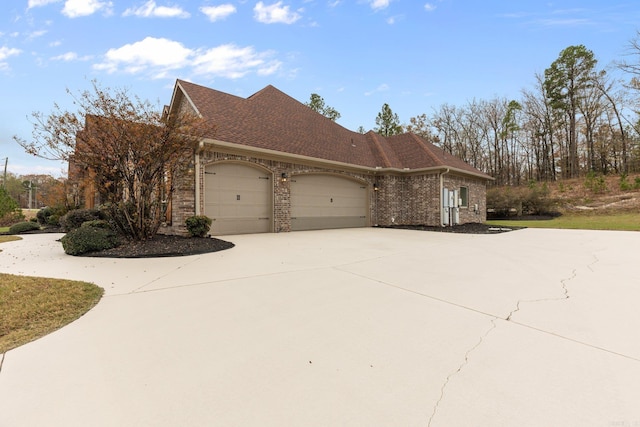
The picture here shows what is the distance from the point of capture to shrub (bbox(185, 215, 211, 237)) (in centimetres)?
848

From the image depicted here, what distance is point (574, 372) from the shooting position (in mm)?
1898

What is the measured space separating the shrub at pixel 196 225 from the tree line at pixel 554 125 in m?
24.9

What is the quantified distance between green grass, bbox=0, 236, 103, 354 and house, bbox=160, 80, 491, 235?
17.3 feet

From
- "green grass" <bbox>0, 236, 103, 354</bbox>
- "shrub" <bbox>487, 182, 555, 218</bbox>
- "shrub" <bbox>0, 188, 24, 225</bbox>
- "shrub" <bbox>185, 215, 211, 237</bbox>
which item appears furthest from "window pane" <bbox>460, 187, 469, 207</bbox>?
"shrub" <bbox>0, 188, 24, 225</bbox>

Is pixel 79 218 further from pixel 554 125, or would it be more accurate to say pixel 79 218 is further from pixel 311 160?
pixel 554 125

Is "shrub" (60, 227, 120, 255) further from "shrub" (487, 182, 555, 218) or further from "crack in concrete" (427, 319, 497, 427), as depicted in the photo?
"shrub" (487, 182, 555, 218)

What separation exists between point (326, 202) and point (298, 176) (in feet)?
6.38

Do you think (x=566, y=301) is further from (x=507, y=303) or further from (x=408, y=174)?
(x=408, y=174)

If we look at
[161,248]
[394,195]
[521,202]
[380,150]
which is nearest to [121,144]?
[161,248]

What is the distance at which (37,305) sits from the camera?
3096 millimetres

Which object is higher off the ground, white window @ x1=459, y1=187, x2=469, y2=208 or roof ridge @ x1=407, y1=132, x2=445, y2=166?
roof ridge @ x1=407, y1=132, x2=445, y2=166

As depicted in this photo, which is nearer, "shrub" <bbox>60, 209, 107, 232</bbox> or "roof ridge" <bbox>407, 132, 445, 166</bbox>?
"shrub" <bbox>60, 209, 107, 232</bbox>

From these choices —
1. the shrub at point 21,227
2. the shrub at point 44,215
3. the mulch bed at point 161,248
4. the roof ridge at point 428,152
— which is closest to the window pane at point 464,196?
the roof ridge at point 428,152

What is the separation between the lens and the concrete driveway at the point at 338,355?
1.54 metres
